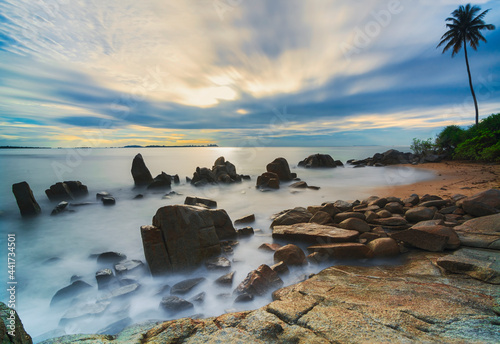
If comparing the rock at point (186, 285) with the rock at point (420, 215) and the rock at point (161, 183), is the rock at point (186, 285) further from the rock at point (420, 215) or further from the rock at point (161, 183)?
the rock at point (161, 183)

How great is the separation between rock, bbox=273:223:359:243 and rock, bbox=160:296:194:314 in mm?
3595

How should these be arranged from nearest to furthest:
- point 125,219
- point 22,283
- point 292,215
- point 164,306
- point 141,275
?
point 164,306
point 141,275
point 22,283
point 292,215
point 125,219

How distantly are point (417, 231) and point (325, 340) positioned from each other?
446cm

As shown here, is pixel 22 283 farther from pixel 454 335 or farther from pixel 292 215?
pixel 454 335

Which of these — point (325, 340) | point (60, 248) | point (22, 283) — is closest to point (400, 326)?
point (325, 340)

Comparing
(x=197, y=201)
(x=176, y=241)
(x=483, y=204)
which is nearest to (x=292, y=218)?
(x=176, y=241)

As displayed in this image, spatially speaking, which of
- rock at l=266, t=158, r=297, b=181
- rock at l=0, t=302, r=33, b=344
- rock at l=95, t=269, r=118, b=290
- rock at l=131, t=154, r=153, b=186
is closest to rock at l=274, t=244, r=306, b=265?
rock at l=95, t=269, r=118, b=290

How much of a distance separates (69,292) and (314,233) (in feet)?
20.8

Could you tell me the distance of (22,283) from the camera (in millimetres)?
6305

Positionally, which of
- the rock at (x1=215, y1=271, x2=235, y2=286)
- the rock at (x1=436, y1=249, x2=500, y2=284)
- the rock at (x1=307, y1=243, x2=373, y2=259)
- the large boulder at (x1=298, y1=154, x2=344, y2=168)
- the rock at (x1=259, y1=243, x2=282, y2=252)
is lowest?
the rock at (x1=215, y1=271, x2=235, y2=286)

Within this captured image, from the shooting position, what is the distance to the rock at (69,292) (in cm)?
511

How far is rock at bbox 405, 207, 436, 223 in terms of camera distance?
7020mm

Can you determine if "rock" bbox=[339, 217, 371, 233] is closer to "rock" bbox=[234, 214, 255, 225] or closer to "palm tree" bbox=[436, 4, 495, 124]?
"rock" bbox=[234, 214, 255, 225]

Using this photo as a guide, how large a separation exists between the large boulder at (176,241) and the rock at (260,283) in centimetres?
186
